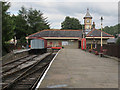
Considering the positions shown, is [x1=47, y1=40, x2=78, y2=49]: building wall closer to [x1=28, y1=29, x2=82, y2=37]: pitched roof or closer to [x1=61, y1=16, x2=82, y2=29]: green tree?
[x1=28, y1=29, x2=82, y2=37]: pitched roof

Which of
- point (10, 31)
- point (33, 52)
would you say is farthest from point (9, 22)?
point (33, 52)

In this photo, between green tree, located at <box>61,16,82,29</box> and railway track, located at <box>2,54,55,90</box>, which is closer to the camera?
railway track, located at <box>2,54,55,90</box>

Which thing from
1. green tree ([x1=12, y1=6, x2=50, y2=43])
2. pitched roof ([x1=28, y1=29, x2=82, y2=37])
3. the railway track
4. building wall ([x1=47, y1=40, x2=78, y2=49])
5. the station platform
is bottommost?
the railway track

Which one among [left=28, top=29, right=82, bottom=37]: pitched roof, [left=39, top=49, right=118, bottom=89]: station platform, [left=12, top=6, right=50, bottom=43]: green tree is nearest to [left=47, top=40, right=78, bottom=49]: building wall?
[left=28, top=29, right=82, bottom=37]: pitched roof

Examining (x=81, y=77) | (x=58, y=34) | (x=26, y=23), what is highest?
(x=26, y=23)

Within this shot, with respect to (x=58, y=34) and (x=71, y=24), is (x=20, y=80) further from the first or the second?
(x=71, y=24)

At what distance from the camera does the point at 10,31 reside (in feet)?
73.4

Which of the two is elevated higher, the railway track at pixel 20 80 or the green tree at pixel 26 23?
the green tree at pixel 26 23

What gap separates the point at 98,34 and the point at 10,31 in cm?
2847

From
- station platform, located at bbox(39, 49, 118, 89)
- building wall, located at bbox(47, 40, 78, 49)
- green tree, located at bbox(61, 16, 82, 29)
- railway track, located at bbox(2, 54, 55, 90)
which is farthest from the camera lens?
green tree, located at bbox(61, 16, 82, 29)

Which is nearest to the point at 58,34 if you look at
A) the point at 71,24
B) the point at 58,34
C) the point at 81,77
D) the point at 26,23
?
the point at 58,34

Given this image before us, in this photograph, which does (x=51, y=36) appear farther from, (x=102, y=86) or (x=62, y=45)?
(x=102, y=86)

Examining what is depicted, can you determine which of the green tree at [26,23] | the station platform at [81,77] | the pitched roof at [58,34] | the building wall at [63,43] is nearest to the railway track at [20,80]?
the station platform at [81,77]

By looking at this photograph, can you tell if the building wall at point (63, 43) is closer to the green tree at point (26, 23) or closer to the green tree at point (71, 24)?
the green tree at point (26, 23)
